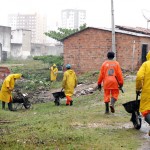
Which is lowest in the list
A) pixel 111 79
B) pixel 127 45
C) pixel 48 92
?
pixel 48 92

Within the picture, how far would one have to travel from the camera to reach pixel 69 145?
21.9 ft

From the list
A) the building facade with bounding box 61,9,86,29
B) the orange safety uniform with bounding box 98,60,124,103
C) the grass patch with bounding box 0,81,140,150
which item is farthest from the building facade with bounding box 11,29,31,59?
the building facade with bounding box 61,9,86,29

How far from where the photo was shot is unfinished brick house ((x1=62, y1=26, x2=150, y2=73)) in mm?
26422

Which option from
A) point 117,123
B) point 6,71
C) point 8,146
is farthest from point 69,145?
point 6,71

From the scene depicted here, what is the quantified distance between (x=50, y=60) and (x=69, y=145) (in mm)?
26334

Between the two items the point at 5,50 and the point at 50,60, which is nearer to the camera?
the point at 50,60

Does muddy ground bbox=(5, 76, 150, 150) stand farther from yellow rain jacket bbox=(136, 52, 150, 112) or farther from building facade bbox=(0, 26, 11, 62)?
building facade bbox=(0, 26, 11, 62)

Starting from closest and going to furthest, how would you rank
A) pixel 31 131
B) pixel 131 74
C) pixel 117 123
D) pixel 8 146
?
pixel 8 146
pixel 31 131
pixel 117 123
pixel 131 74

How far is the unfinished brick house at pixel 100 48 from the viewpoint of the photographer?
1040 inches

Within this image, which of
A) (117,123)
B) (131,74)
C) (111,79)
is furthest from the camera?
(131,74)

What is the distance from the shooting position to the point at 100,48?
28.1 metres

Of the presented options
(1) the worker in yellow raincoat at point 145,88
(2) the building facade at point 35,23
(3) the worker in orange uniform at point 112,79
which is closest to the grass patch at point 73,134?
(3) the worker in orange uniform at point 112,79

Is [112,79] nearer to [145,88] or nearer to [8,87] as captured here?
[145,88]

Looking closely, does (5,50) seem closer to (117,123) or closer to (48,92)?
(48,92)
